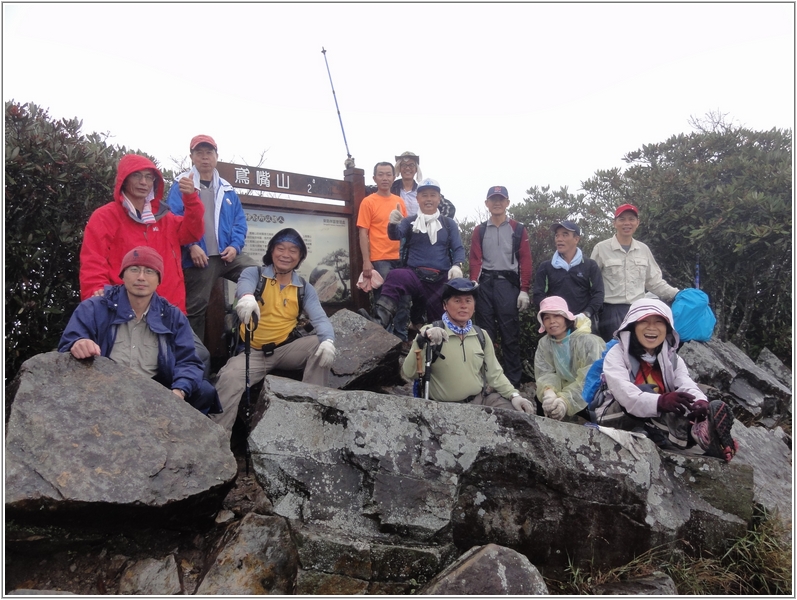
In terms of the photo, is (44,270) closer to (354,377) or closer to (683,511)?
(354,377)

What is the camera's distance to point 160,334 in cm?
446

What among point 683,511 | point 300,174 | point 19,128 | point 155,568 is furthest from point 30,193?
point 683,511

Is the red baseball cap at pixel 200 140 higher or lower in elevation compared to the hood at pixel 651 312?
higher

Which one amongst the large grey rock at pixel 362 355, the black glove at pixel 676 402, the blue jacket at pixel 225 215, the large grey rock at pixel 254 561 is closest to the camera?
the large grey rock at pixel 254 561

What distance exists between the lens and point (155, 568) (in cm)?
371

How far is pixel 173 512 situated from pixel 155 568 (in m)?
0.42

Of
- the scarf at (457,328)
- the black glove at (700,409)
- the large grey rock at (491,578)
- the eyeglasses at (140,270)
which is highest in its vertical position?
the eyeglasses at (140,270)

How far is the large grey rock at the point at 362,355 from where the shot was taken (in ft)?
19.0

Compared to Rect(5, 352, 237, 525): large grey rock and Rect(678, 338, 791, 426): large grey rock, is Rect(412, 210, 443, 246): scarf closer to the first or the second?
Rect(5, 352, 237, 525): large grey rock

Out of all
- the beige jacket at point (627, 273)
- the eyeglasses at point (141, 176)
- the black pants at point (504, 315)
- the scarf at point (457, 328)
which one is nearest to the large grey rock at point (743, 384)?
the beige jacket at point (627, 273)

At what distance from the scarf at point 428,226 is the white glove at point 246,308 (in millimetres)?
2508

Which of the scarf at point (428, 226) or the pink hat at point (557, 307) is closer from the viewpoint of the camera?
the pink hat at point (557, 307)

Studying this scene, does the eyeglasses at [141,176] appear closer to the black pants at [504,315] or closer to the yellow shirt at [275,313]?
the yellow shirt at [275,313]

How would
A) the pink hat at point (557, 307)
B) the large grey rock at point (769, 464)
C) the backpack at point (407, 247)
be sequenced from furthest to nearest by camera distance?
the backpack at point (407, 247) → the pink hat at point (557, 307) → the large grey rock at point (769, 464)
